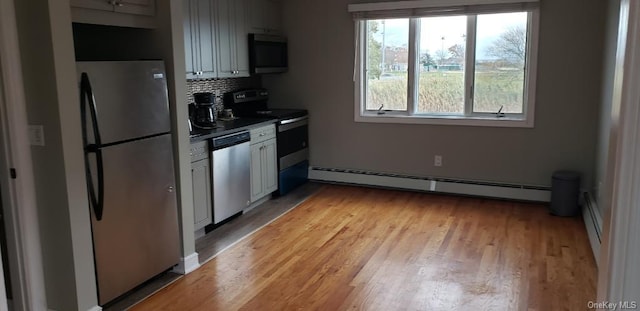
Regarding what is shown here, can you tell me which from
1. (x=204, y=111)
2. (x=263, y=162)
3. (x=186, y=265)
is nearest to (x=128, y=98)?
(x=186, y=265)

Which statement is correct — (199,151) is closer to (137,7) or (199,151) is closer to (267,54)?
(137,7)

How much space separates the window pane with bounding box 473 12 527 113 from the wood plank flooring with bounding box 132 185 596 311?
102cm

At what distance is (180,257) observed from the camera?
3.47 m

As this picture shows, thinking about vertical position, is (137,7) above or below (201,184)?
above

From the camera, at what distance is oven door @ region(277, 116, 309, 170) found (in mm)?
5297

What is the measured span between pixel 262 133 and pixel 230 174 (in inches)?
26.7

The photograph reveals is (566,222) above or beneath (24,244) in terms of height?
beneath

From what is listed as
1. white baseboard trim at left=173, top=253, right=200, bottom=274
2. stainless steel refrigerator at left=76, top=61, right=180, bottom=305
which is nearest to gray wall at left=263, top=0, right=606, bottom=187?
white baseboard trim at left=173, top=253, right=200, bottom=274

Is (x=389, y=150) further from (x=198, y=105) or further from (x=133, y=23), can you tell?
(x=133, y=23)

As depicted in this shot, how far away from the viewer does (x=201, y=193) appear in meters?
4.05

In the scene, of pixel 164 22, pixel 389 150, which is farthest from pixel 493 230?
pixel 164 22

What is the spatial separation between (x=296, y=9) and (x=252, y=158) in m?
1.94

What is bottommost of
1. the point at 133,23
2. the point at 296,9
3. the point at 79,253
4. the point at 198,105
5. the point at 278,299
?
the point at 278,299

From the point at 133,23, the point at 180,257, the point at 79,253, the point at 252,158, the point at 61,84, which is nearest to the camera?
the point at 61,84
